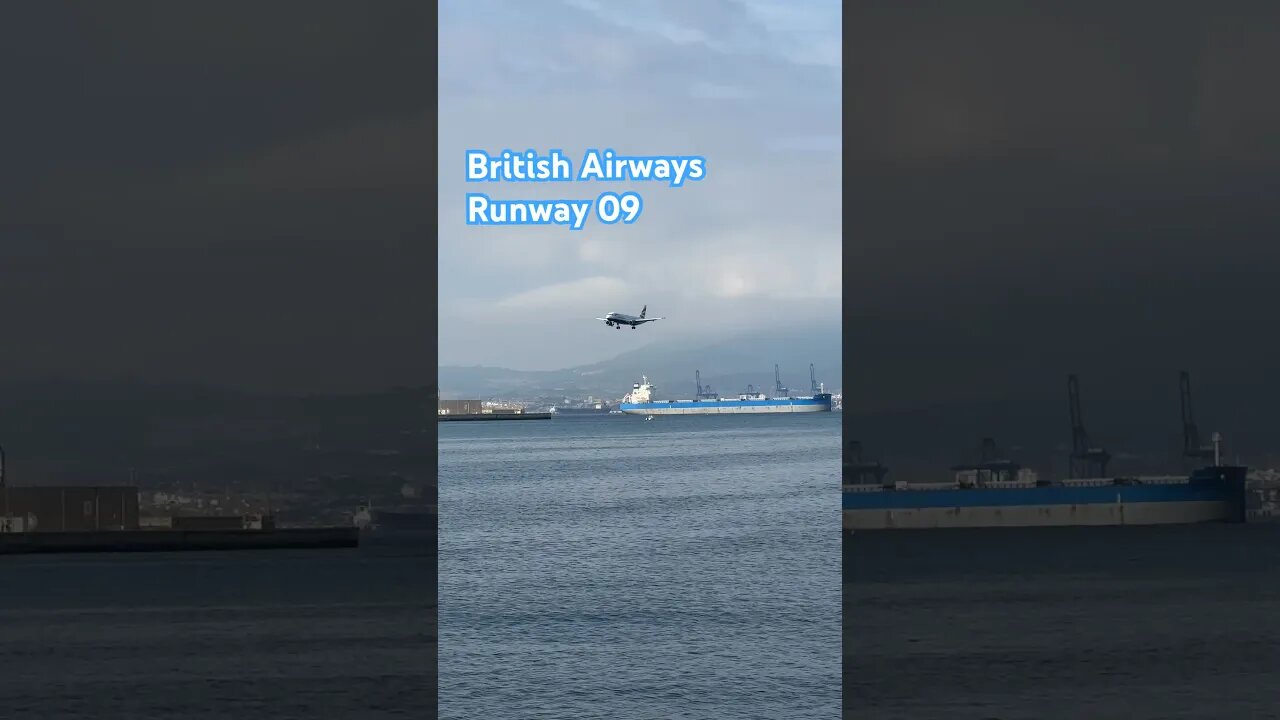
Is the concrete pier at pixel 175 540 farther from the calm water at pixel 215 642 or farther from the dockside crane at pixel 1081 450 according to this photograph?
the dockside crane at pixel 1081 450

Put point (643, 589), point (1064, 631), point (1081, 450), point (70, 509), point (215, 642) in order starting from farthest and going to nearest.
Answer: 1. point (1081, 450)
2. point (70, 509)
3. point (643, 589)
4. point (1064, 631)
5. point (215, 642)

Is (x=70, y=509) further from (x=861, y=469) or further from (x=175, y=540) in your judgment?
(x=861, y=469)

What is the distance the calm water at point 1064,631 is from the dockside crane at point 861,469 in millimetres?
21649

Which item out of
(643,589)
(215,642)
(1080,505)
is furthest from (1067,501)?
(215,642)

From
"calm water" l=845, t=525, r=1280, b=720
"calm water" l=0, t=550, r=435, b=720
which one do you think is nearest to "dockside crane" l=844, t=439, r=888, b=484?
"calm water" l=845, t=525, r=1280, b=720

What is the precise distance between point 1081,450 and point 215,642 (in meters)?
54.2

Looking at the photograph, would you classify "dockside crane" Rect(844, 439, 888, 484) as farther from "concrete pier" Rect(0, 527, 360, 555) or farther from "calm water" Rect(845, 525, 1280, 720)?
"concrete pier" Rect(0, 527, 360, 555)

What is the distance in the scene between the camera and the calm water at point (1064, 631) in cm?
2050

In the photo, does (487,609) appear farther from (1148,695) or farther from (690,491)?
(690,491)

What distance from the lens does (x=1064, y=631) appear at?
31.5 meters

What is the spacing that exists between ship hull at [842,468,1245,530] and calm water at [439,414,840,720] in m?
4.63

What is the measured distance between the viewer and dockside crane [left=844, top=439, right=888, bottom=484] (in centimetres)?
8081

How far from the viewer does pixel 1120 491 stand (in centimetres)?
7575

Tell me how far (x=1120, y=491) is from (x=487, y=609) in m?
48.3
